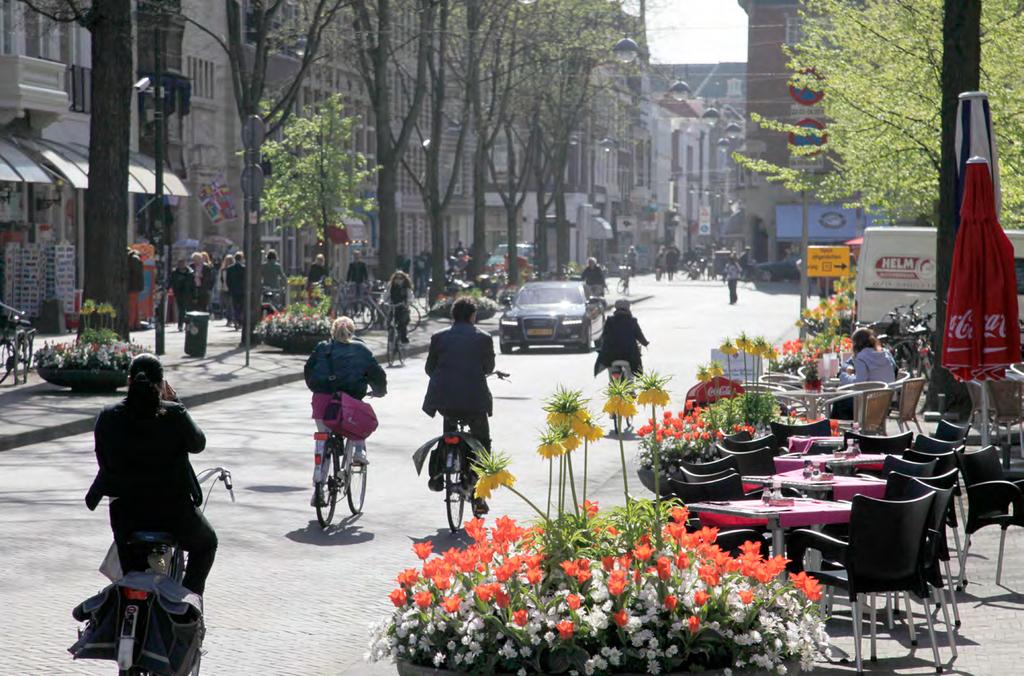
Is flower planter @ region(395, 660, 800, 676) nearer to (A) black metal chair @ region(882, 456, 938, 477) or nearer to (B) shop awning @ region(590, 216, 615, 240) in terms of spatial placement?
(A) black metal chair @ region(882, 456, 938, 477)

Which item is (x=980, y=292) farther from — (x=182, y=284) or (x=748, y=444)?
(x=182, y=284)

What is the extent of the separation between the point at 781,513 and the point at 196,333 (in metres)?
21.6

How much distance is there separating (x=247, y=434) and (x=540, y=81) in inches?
1626

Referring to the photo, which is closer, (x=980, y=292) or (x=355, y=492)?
(x=980, y=292)

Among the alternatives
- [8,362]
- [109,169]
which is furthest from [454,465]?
[109,169]

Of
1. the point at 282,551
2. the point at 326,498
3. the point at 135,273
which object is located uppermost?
the point at 135,273

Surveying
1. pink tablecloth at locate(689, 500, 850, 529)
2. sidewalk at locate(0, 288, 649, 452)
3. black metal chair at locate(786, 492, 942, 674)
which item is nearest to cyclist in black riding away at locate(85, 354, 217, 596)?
pink tablecloth at locate(689, 500, 850, 529)

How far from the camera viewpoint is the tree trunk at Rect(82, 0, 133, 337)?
940 inches

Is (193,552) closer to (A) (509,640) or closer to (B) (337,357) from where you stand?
(A) (509,640)

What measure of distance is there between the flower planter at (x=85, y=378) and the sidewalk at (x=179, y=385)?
14 centimetres

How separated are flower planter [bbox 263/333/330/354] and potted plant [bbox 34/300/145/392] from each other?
27.6 feet

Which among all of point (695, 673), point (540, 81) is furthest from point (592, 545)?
point (540, 81)

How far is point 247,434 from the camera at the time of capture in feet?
62.1

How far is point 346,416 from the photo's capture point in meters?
12.7
